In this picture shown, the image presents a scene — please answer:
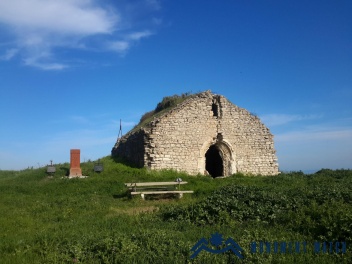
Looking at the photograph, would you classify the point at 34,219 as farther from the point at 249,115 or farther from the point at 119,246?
the point at 249,115

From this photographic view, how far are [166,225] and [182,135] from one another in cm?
1129

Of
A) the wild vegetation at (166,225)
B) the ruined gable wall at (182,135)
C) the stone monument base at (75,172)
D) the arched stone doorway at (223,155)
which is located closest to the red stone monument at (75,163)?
the stone monument base at (75,172)

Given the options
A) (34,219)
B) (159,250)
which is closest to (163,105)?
(34,219)

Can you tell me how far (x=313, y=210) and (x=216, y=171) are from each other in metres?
15.1

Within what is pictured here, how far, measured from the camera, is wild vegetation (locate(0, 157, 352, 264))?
19.4 ft

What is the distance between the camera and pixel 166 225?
816cm

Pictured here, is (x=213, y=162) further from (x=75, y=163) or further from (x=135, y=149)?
(x=75, y=163)

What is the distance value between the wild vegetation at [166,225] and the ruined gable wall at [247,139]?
21.8 ft

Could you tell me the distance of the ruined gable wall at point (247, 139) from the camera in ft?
66.2

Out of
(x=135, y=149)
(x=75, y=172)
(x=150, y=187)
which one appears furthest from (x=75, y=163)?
(x=150, y=187)

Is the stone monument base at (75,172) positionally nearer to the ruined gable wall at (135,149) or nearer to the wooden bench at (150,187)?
the ruined gable wall at (135,149)

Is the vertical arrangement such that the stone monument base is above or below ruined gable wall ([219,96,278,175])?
below

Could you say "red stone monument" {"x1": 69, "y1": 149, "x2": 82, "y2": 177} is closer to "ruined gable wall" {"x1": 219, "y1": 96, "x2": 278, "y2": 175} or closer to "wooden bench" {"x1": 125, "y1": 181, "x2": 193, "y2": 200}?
"wooden bench" {"x1": 125, "y1": 181, "x2": 193, "y2": 200}

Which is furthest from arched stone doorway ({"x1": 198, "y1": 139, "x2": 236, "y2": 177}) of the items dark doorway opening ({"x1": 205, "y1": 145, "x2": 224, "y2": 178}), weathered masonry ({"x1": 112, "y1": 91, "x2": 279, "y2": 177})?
dark doorway opening ({"x1": 205, "y1": 145, "x2": 224, "y2": 178})
